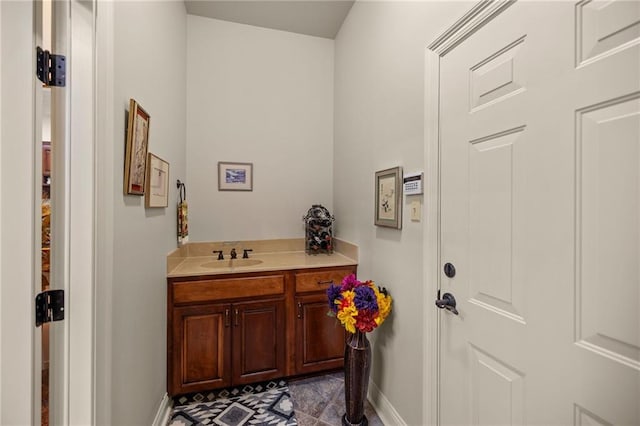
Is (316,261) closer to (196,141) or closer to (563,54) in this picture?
(196,141)

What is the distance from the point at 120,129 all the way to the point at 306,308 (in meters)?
1.62

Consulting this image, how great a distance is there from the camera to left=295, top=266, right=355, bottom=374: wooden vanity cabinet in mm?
2092

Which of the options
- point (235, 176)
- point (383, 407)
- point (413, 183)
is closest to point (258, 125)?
point (235, 176)

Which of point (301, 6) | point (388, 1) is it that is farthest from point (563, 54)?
point (301, 6)

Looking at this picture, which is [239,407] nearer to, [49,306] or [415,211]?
[49,306]

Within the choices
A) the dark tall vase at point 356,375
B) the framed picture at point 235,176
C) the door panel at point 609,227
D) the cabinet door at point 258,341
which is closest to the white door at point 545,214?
the door panel at point 609,227

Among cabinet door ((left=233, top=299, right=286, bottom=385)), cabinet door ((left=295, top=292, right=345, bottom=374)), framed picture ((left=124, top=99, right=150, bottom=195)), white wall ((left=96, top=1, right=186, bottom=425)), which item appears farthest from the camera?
cabinet door ((left=295, top=292, right=345, bottom=374))

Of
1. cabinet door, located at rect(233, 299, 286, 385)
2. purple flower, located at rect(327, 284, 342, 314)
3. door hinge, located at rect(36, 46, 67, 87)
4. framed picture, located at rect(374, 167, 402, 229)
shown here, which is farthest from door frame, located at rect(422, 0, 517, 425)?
door hinge, located at rect(36, 46, 67, 87)

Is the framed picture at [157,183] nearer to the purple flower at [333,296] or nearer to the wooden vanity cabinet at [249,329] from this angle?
the wooden vanity cabinet at [249,329]

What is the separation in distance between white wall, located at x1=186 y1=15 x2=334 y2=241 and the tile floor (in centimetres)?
126

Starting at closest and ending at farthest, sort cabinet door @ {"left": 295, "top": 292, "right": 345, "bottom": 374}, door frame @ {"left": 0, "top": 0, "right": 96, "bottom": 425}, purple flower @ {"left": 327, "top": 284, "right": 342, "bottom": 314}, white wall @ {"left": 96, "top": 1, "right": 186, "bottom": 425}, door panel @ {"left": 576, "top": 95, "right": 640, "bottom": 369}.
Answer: door panel @ {"left": 576, "top": 95, "right": 640, "bottom": 369} < door frame @ {"left": 0, "top": 0, "right": 96, "bottom": 425} < white wall @ {"left": 96, "top": 1, "right": 186, "bottom": 425} < purple flower @ {"left": 327, "top": 284, "right": 342, "bottom": 314} < cabinet door @ {"left": 295, "top": 292, "right": 345, "bottom": 374}

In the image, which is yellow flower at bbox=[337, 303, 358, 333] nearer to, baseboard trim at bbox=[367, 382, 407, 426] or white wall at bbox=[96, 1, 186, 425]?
baseboard trim at bbox=[367, 382, 407, 426]

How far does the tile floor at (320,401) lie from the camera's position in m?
1.73

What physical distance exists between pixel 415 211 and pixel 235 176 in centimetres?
173
